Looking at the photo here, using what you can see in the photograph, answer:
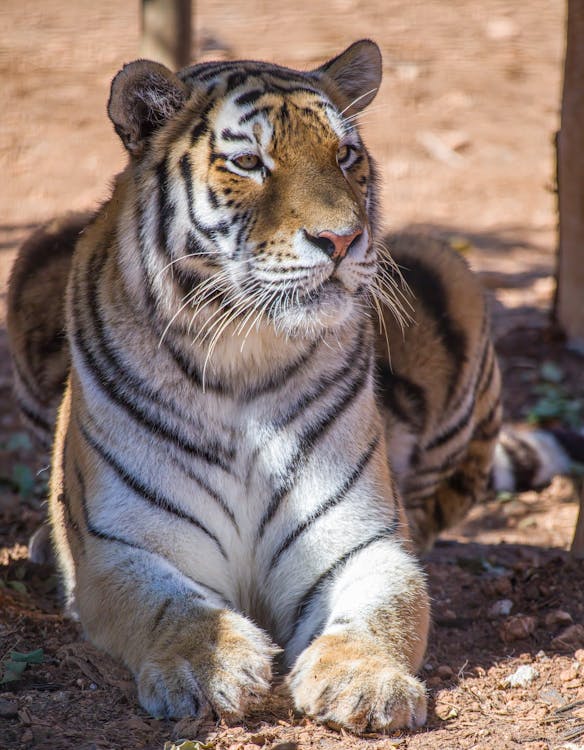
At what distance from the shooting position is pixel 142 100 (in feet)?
8.95

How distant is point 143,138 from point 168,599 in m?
1.13

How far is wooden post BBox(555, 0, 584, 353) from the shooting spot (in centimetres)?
500

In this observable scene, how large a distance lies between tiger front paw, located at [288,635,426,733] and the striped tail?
2.35 metres

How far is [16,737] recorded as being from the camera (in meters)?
2.26

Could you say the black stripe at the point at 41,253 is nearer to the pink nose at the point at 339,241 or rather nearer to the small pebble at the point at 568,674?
the pink nose at the point at 339,241

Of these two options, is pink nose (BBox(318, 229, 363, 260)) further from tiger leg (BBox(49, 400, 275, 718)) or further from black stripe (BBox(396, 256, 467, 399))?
black stripe (BBox(396, 256, 467, 399))

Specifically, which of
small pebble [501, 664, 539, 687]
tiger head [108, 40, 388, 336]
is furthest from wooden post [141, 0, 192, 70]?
small pebble [501, 664, 539, 687]

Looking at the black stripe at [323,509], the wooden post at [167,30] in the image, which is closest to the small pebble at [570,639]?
the black stripe at [323,509]

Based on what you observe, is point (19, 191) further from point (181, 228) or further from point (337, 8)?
point (181, 228)

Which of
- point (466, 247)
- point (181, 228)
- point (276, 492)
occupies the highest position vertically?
point (181, 228)

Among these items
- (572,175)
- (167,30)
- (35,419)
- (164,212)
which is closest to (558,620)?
(164,212)

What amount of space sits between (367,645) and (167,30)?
372 cm

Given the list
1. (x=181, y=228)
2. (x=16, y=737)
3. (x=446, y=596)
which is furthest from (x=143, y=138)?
(x=446, y=596)

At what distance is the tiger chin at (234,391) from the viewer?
254cm
